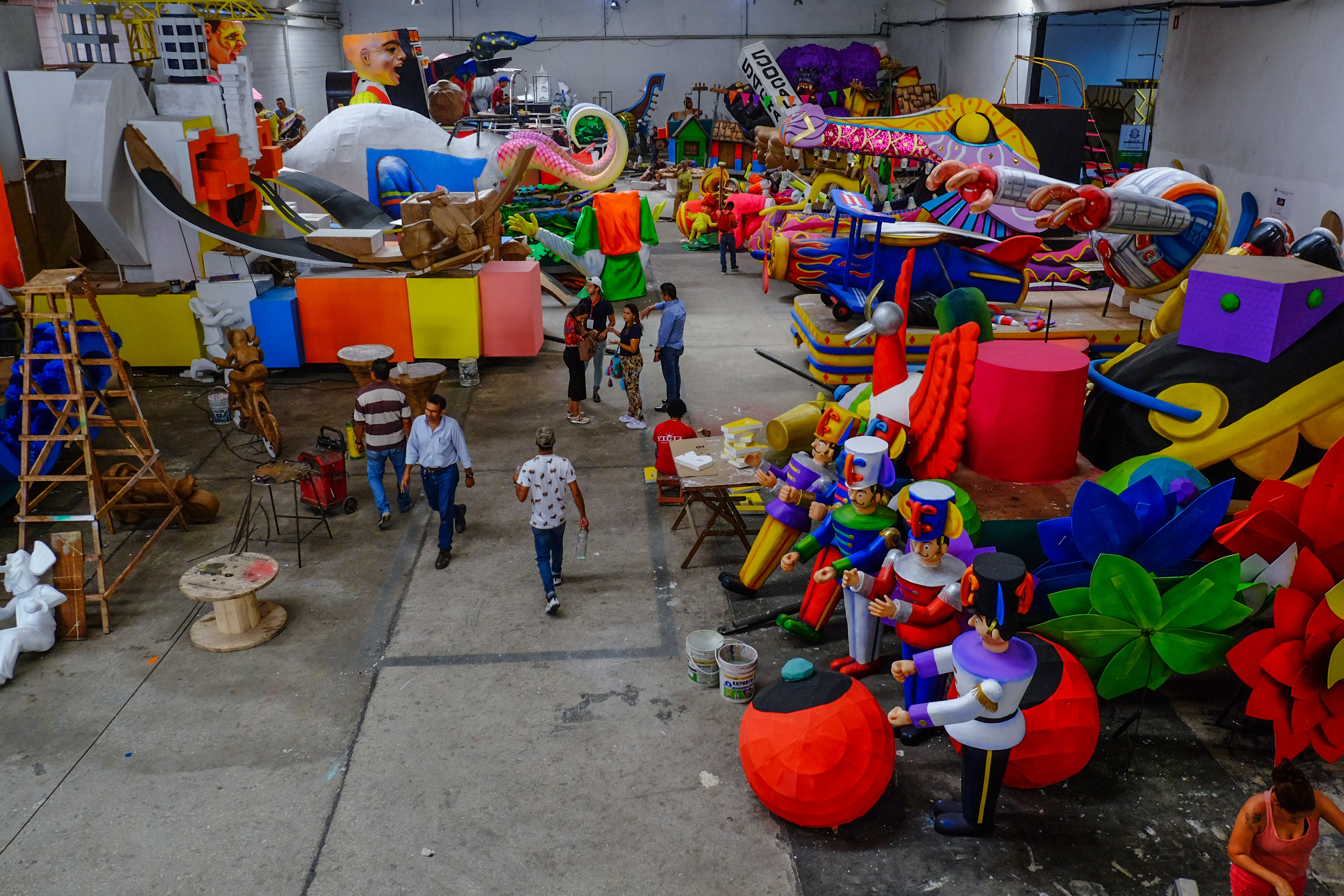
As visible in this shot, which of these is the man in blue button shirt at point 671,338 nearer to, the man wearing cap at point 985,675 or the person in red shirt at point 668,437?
the person in red shirt at point 668,437

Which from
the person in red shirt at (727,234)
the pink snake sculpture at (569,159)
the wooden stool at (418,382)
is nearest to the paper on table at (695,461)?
the wooden stool at (418,382)

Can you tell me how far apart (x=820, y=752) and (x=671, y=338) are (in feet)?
18.8

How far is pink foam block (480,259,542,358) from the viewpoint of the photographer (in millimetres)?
11406

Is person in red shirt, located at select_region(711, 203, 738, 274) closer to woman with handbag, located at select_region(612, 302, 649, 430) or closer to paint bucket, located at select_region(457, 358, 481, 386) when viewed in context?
paint bucket, located at select_region(457, 358, 481, 386)

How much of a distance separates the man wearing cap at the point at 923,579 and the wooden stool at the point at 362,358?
5.77m

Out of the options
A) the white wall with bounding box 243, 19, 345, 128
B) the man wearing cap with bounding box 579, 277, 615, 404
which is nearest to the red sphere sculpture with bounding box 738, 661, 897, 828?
the man wearing cap with bounding box 579, 277, 615, 404

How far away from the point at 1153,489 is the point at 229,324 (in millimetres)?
9511

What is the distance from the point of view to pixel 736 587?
22.2 ft

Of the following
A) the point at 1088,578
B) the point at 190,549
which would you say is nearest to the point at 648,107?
the point at 190,549

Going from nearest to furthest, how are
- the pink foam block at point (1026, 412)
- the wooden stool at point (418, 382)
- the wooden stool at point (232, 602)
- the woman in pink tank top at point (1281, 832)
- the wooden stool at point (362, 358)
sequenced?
the woman in pink tank top at point (1281, 832) < the pink foam block at point (1026, 412) < the wooden stool at point (232, 602) < the wooden stool at point (418, 382) < the wooden stool at point (362, 358)

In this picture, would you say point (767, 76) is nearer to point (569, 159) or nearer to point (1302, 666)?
point (569, 159)

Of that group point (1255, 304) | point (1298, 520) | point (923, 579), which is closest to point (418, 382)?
point (923, 579)

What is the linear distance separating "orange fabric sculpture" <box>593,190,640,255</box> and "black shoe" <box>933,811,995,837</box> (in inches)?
416

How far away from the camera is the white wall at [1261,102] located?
10617mm
